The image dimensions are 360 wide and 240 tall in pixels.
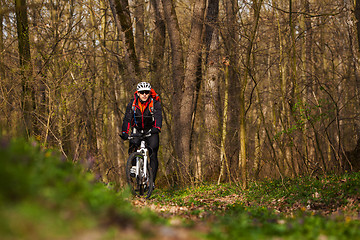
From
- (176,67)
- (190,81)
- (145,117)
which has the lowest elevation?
(145,117)

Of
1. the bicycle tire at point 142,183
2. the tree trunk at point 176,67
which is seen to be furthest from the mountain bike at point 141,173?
the tree trunk at point 176,67

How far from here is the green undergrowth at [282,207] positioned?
3.83 metres

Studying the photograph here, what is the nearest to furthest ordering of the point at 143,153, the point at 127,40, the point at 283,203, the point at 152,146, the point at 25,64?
the point at 283,203
the point at 143,153
the point at 152,146
the point at 25,64
the point at 127,40

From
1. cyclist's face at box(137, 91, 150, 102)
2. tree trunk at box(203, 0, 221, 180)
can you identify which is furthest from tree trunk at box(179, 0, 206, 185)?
cyclist's face at box(137, 91, 150, 102)

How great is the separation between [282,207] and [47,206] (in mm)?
6001

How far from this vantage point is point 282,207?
806cm

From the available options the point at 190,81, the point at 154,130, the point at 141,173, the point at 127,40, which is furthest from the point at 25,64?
the point at 141,173

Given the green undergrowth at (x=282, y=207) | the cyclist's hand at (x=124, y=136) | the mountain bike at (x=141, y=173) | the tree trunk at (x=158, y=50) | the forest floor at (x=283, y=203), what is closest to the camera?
the green undergrowth at (x=282, y=207)

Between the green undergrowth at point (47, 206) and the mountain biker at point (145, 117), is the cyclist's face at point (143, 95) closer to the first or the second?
the mountain biker at point (145, 117)

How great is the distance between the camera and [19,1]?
13.0 m

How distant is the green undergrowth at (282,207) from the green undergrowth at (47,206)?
878 millimetres

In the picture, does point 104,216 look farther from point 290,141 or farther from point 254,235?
point 290,141

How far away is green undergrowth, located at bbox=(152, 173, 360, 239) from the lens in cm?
383

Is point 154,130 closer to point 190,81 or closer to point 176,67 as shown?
point 190,81
